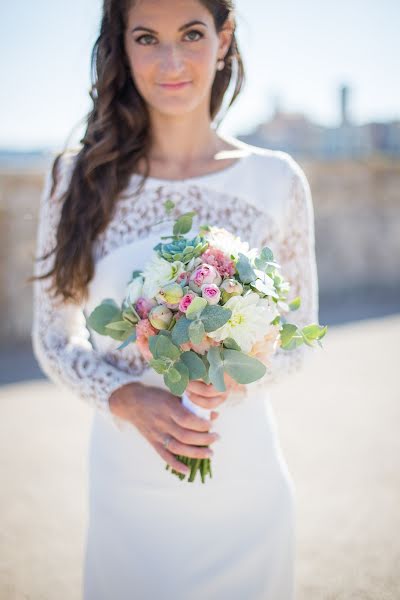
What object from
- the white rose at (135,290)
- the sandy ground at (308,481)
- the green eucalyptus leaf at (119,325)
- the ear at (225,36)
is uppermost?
the ear at (225,36)

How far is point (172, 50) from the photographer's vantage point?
176 cm

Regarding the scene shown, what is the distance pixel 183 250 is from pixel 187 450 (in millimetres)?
571

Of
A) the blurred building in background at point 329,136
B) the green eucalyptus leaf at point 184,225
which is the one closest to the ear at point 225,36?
the green eucalyptus leaf at point 184,225

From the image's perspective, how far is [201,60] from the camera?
1.79m

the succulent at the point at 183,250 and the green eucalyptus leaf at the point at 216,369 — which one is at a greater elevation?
the succulent at the point at 183,250

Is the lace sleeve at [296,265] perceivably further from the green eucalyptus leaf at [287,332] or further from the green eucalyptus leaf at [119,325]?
the green eucalyptus leaf at [119,325]

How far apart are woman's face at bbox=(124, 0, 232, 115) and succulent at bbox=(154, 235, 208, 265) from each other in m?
0.63

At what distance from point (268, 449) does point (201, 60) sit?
4.33 feet

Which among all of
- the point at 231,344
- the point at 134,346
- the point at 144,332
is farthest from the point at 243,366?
the point at 134,346

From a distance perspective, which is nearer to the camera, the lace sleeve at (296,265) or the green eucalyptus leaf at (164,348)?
the green eucalyptus leaf at (164,348)

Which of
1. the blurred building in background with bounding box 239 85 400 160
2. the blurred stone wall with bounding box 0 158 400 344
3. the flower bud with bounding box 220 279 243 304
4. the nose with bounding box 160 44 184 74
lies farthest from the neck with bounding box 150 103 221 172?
the blurred building in background with bounding box 239 85 400 160

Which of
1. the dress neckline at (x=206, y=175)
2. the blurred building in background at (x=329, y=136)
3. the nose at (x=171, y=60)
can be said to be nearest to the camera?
the nose at (x=171, y=60)

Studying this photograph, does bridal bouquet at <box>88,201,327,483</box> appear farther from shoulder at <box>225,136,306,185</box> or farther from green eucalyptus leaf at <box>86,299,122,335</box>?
shoulder at <box>225,136,306,185</box>

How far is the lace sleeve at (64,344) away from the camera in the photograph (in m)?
1.76
